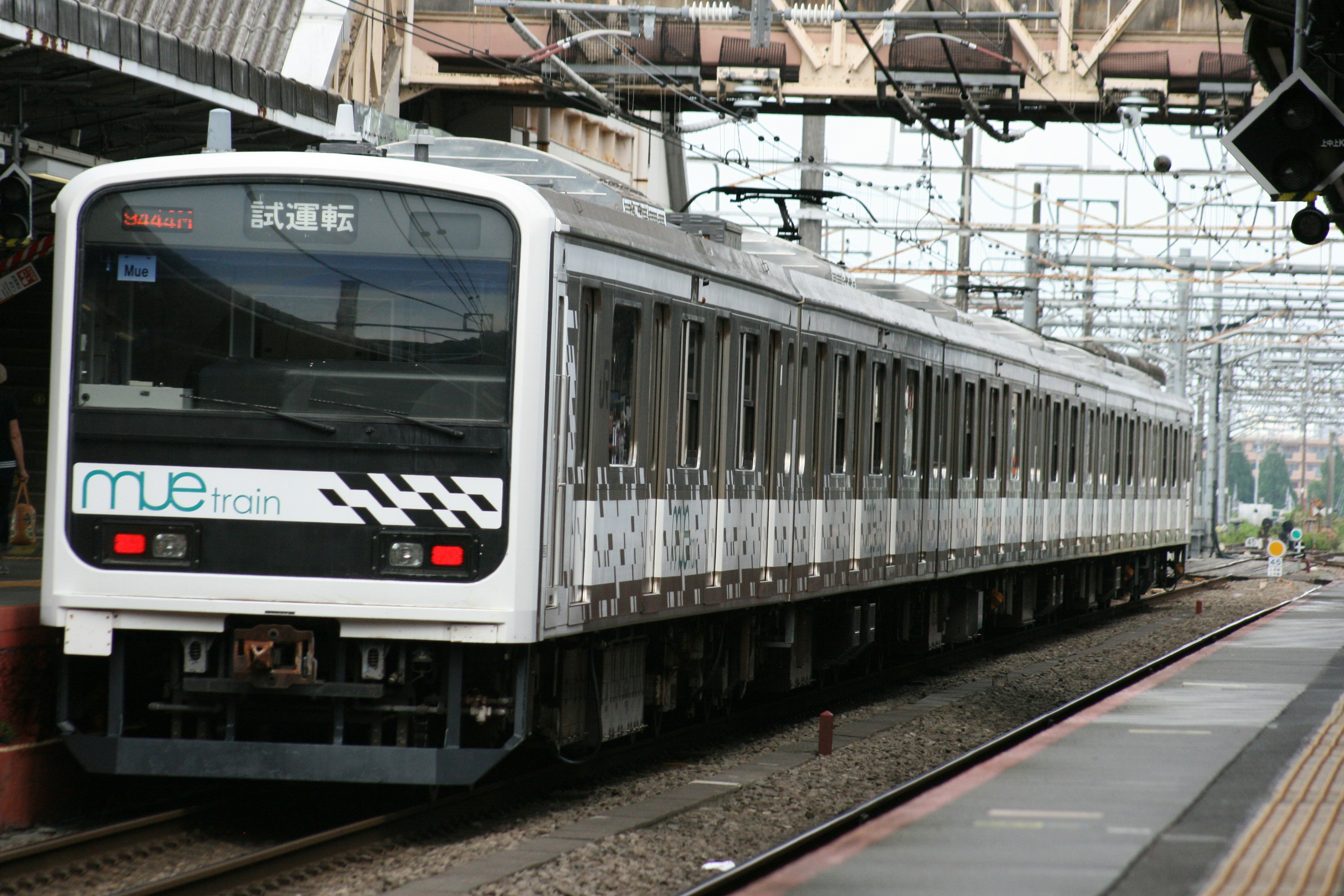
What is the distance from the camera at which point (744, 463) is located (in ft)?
37.7

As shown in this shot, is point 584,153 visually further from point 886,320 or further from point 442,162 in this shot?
point 442,162

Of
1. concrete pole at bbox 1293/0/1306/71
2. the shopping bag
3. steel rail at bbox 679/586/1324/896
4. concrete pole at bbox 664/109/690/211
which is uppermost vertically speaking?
concrete pole at bbox 664/109/690/211

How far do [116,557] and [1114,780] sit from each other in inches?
191

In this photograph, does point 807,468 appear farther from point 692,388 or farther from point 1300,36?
point 1300,36

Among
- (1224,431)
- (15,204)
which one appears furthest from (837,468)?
(1224,431)

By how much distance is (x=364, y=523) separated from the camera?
27.2 ft

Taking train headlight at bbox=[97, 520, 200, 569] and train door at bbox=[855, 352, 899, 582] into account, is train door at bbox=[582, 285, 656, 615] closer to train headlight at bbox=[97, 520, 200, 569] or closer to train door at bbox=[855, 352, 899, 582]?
train headlight at bbox=[97, 520, 200, 569]

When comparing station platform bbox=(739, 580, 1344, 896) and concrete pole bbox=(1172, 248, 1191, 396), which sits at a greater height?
concrete pole bbox=(1172, 248, 1191, 396)

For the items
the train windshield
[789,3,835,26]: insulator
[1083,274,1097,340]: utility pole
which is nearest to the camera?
the train windshield

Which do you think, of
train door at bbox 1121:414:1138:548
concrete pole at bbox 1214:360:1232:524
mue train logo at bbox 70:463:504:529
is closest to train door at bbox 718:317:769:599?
mue train logo at bbox 70:463:504:529

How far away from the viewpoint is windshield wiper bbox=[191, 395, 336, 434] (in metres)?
8.29

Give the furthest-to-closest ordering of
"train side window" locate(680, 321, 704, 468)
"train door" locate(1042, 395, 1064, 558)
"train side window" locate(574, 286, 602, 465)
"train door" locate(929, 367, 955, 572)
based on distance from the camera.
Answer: "train door" locate(1042, 395, 1064, 558)
"train door" locate(929, 367, 955, 572)
"train side window" locate(680, 321, 704, 468)
"train side window" locate(574, 286, 602, 465)

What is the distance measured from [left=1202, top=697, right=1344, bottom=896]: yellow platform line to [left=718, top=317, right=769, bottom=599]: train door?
3330 millimetres

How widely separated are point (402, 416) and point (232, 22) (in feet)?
46.8
